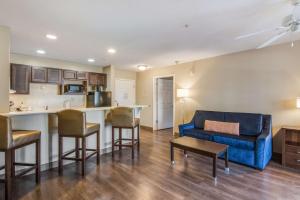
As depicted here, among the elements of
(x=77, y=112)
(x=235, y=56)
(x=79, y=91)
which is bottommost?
(x=77, y=112)

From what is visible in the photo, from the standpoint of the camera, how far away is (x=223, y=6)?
207 cm

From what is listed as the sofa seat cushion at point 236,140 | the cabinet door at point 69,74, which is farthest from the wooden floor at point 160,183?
the cabinet door at point 69,74

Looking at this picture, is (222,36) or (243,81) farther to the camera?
(243,81)

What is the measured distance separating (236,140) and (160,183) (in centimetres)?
178

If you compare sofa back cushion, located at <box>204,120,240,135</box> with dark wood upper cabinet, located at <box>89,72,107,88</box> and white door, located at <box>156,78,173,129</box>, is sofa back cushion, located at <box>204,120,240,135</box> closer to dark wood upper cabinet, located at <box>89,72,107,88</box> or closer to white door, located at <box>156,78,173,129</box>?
white door, located at <box>156,78,173,129</box>

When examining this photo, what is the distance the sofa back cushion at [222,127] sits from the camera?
3731mm

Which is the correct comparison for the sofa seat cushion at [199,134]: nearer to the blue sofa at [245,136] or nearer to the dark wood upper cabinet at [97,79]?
the blue sofa at [245,136]

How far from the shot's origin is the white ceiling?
205 centimetres

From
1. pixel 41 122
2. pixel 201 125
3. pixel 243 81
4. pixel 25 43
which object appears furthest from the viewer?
pixel 201 125

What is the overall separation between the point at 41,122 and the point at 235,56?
4530mm

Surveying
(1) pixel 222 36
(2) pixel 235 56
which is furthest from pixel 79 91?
(2) pixel 235 56

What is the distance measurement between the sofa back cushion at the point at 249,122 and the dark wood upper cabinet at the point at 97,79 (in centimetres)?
424

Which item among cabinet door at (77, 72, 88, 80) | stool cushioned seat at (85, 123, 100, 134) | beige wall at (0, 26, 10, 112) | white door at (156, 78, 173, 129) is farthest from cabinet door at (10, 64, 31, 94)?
white door at (156, 78, 173, 129)

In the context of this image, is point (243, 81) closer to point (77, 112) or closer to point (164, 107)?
point (164, 107)
